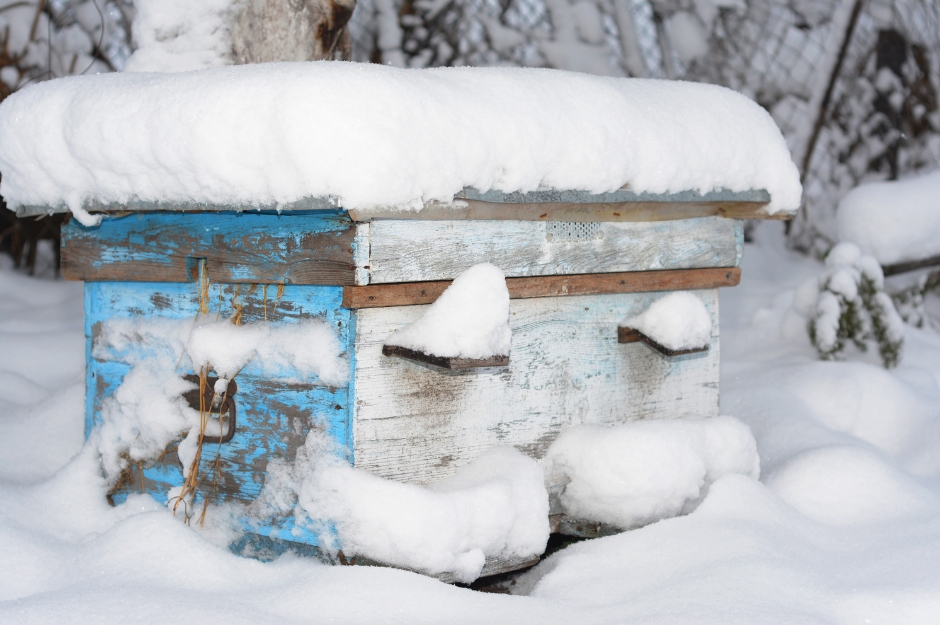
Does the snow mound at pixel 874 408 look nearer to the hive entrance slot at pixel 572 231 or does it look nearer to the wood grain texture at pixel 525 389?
the wood grain texture at pixel 525 389

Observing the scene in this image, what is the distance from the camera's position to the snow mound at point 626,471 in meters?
2.23

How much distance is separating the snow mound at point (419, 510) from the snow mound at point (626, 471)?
0.78 ft

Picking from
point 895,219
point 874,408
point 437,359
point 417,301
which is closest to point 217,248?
point 417,301

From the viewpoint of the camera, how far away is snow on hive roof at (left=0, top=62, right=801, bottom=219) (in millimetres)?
1716

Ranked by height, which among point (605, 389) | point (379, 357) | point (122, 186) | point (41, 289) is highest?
point (122, 186)

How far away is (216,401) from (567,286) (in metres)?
0.92

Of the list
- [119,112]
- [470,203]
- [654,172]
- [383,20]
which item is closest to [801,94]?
[383,20]

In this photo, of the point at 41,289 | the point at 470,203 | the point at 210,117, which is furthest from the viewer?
the point at 41,289

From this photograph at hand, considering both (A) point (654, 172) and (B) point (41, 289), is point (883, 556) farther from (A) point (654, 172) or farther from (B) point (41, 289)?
(B) point (41, 289)

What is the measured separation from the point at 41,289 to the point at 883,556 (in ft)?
13.3

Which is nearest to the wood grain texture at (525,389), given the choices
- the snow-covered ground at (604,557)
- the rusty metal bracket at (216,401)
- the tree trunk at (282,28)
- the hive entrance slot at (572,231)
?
the hive entrance slot at (572,231)

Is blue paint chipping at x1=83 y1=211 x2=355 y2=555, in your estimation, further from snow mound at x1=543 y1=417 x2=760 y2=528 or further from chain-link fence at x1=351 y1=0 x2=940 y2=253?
chain-link fence at x1=351 y1=0 x2=940 y2=253

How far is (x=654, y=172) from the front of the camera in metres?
2.19

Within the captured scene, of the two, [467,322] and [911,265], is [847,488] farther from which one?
[911,265]
